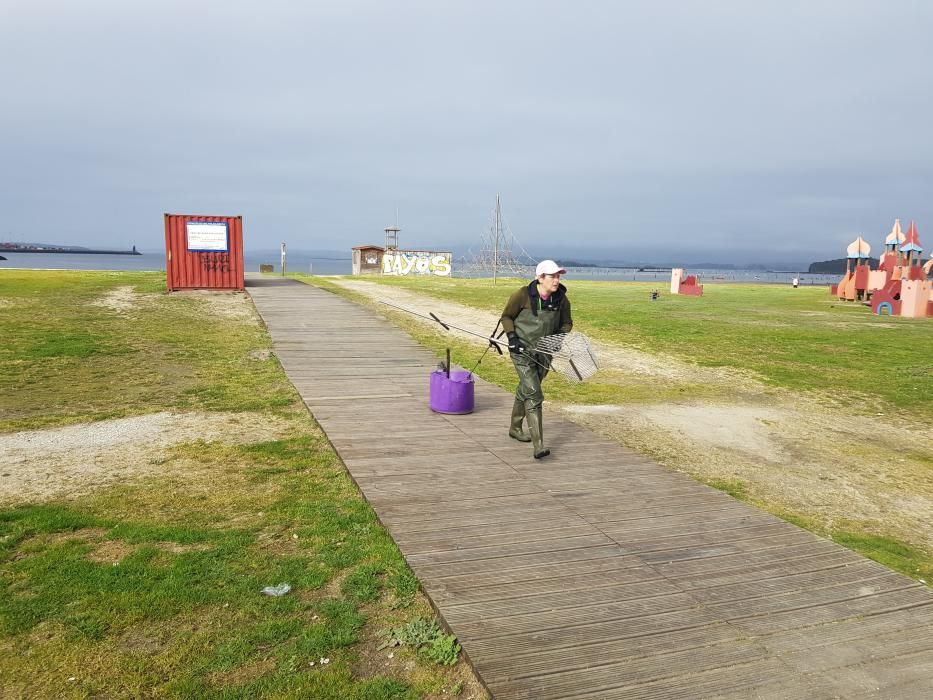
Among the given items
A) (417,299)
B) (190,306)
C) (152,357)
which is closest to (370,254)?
(417,299)

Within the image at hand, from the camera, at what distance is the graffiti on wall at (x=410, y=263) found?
57031 mm

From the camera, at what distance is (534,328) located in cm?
704

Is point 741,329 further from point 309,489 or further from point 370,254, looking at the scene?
point 370,254

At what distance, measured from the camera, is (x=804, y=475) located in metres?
7.57

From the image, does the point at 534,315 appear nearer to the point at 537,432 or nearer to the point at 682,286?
the point at 537,432

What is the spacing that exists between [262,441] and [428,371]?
525 cm

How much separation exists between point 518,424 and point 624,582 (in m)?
3.52

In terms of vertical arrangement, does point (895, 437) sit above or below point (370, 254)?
below

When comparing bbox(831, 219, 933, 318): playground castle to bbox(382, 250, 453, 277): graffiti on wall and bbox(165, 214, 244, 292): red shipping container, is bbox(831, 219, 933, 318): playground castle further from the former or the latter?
bbox(382, 250, 453, 277): graffiti on wall

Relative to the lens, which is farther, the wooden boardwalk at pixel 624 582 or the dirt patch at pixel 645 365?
the dirt patch at pixel 645 365

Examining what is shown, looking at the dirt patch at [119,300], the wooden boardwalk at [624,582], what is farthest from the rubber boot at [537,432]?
the dirt patch at [119,300]

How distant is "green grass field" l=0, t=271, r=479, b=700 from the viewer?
3494mm

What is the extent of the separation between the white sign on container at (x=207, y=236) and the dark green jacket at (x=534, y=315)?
75.7 feet

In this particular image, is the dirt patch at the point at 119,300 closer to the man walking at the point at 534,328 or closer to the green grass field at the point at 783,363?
the green grass field at the point at 783,363
